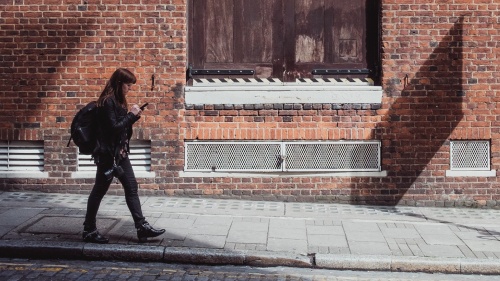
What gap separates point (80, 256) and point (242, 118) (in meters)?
3.85

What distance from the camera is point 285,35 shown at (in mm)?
10016

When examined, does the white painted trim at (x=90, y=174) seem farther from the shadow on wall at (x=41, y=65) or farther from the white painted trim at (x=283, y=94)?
the white painted trim at (x=283, y=94)

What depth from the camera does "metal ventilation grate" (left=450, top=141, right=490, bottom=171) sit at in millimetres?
9852

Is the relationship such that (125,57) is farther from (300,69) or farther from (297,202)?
(297,202)

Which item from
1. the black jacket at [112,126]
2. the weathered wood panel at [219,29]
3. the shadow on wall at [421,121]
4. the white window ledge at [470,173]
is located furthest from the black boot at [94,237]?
the white window ledge at [470,173]

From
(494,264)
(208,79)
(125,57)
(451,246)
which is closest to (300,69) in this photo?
(208,79)

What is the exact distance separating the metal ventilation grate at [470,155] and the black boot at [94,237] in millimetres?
5660

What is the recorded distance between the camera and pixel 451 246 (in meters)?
7.30

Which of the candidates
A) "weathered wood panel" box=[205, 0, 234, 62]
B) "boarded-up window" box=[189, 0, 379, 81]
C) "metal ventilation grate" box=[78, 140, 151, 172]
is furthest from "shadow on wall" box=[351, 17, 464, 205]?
"metal ventilation grate" box=[78, 140, 151, 172]

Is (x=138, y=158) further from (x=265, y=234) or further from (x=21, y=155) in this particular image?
(x=265, y=234)

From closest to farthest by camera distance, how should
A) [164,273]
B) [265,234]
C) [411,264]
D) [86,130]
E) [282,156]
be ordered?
[164,273], [411,264], [86,130], [265,234], [282,156]

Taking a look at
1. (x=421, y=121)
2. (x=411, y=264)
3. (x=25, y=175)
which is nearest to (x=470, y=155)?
(x=421, y=121)

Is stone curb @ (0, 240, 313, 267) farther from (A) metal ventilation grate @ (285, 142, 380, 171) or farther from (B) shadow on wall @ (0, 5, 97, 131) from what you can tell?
(B) shadow on wall @ (0, 5, 97, 131)

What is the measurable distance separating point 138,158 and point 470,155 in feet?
17.3
